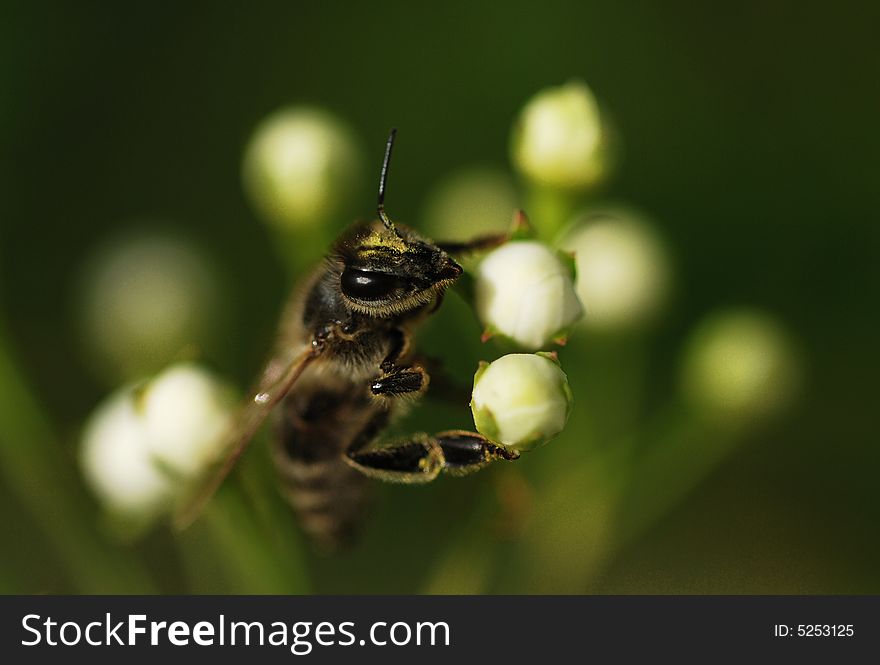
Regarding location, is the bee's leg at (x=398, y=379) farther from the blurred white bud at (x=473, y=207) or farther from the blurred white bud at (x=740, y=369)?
the blurred white bud at (x=740, y=369)

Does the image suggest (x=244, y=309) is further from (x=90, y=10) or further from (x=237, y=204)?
(x=90, y=10)

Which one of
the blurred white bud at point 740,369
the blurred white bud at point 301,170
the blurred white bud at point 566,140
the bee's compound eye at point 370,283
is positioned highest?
the blurred white bud at point 301,170

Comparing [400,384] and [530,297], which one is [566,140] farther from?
[400,384]

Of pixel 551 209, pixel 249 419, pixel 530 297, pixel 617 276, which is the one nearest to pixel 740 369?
pixel 617 276

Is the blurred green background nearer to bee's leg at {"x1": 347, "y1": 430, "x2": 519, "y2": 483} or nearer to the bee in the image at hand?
the bee

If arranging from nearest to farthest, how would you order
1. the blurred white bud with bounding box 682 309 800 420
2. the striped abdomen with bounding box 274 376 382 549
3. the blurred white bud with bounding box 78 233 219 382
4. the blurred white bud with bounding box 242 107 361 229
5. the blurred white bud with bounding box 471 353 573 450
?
the blurred white bud with bounding box 471 353 573 450 → the striped abdomen with bounding box 274 376 382 549 → the blurred white bud with bounding box 242 107 361 229 → the blurred white bud with bounding box 682 309 800 420 → the blurred white bud with bounding box 78 233 219 382

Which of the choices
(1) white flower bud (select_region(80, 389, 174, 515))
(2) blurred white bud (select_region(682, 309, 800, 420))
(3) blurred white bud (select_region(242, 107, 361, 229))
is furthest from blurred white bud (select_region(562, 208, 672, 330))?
(1) white flower bud (select_region(80, 389, 174, 515))

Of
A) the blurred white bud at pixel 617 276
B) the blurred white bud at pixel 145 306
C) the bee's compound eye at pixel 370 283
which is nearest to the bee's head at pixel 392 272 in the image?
the bee's compound eye at pixel 370 283
